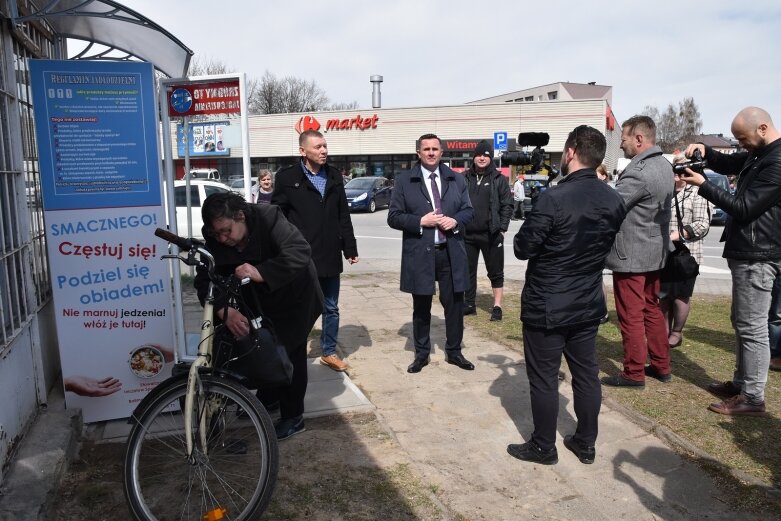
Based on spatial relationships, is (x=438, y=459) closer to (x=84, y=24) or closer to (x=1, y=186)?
(x=1, y=186)

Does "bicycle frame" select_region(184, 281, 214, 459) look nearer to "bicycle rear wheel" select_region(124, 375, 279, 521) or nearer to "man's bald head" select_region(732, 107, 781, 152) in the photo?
"bicycle rear wheel" select_region(124, 375, 279, 521)

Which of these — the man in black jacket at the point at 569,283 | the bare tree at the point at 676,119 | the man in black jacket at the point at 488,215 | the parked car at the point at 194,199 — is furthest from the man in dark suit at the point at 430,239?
the bare tree at the point at 676,119

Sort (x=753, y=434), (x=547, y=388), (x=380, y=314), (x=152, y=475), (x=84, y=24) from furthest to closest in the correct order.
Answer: (x=380, y=314) < (x=84, y=24) < (x=753, y=434) < (x=547, y=388) < (x=152, y=475)

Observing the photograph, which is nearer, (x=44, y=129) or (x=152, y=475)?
(x=152, y=475)

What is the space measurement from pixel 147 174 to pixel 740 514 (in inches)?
157

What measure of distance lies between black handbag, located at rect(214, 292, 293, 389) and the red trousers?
111 inches

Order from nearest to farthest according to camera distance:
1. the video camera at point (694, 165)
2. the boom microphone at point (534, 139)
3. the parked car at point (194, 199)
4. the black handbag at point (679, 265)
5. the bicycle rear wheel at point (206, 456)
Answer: the bicycle rear wheel at point (206, 456)
the video camera at point (694, 165)
the boom microphone at point (534, 139)
the black handbag at point (679, 265)
the parked car at point (194, 199)

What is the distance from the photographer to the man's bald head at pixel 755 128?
4078mm

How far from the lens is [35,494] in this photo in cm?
301

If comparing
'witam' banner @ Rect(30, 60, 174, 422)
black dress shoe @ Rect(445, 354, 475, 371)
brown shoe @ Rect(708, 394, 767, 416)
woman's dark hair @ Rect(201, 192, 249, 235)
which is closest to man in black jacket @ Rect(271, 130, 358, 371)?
black dress shoe @ Rect(445, 354, 475, 371)

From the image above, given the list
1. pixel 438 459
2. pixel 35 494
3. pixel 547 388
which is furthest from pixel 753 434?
pixel 35 494

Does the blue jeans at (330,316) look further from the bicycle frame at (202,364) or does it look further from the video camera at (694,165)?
the video camera at (694,165)

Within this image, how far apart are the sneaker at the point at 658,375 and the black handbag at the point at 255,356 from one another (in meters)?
3.30

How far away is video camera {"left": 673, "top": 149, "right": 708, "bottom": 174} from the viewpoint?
13.4 feet
